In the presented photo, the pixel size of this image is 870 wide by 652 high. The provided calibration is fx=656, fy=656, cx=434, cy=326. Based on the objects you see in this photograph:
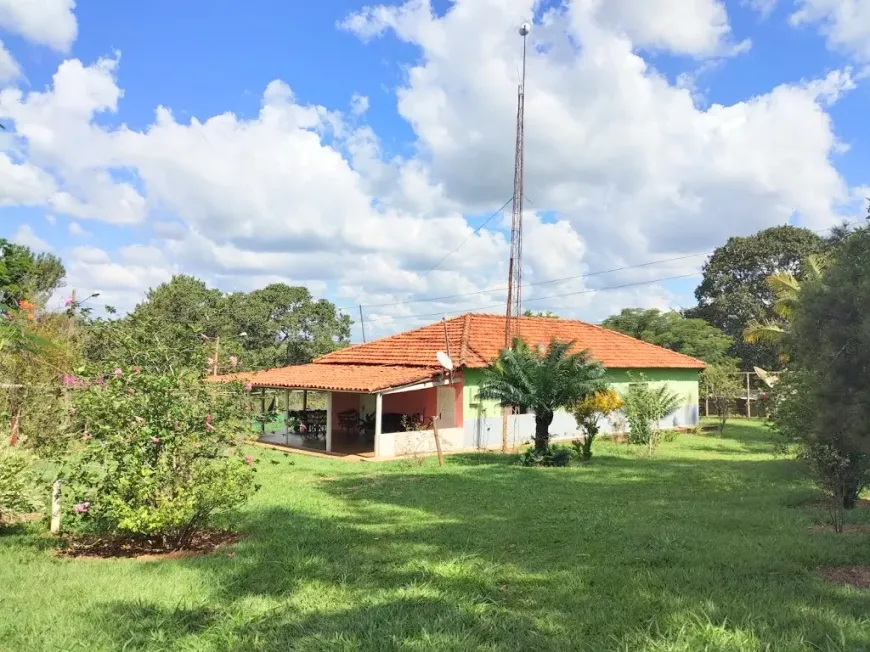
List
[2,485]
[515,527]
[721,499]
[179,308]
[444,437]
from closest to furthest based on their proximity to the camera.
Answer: [2,485] → [515,527] → [721,499] → [444,437] → [179,308]

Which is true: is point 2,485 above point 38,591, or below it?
above

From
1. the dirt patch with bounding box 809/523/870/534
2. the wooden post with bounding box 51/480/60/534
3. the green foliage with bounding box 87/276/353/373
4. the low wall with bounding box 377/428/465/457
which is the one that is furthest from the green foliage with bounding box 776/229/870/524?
the green foliage with bounding box 87/276/353/373

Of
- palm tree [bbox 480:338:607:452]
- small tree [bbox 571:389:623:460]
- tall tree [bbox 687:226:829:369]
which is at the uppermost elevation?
Answer: tall tree [bbox 687:226:829:369]

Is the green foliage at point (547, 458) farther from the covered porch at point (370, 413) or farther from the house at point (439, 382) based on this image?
the house at point (439, 382)

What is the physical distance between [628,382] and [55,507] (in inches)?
848

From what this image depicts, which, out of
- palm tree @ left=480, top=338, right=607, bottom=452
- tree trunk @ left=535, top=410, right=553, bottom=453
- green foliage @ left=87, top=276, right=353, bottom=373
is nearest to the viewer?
palm tree @ left=480, top=338, right=607, bottom=452

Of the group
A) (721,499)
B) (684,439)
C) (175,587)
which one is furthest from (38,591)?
(684,439)

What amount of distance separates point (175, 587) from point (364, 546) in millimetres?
2178

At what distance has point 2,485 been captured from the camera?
7895 millimetres

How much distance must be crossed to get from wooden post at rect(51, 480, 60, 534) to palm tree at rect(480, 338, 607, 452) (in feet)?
35.7

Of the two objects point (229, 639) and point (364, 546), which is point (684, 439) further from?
point (229, 639)

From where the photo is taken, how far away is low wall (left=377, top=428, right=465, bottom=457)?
63.1ft

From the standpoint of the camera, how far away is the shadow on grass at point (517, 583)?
4.57 metres

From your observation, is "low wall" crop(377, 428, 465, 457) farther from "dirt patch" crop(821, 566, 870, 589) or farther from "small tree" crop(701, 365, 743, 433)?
"dirt patch" crop(821, 566, 870, 589)
